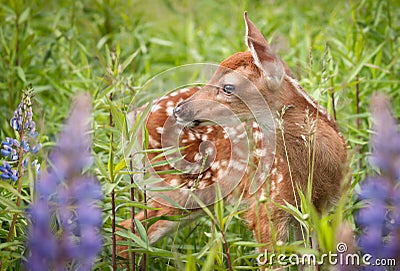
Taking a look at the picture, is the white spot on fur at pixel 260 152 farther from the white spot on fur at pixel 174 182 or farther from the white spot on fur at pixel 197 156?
the white spot on fur at pixel 174 182

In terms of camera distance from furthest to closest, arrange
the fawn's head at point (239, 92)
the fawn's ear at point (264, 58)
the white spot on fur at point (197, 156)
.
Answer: the white spot on fur at point (197, 156)
the fawn's head at point (239, 92)
the fawn's ear at point (264, 58)

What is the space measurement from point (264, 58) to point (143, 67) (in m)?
2.59

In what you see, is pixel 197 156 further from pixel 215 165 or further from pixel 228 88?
pixel 228 88

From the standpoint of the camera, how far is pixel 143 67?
5.77m

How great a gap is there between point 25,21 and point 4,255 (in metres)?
2.93

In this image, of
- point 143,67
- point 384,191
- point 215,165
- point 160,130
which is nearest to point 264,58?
point 215,165

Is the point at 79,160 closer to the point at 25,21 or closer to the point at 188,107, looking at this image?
the point at 188,107

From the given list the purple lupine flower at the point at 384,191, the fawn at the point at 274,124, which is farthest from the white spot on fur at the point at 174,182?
the purple lupine flower at the point at 384,191

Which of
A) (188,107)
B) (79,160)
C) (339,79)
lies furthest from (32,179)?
(339,79)

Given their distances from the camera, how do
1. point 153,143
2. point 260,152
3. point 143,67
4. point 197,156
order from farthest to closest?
point 143,67 < point 153,143 < point 197,156 < point 260,152

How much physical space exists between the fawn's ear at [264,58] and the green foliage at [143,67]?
219 millimetres

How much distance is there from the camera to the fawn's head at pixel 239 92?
11.1ft
